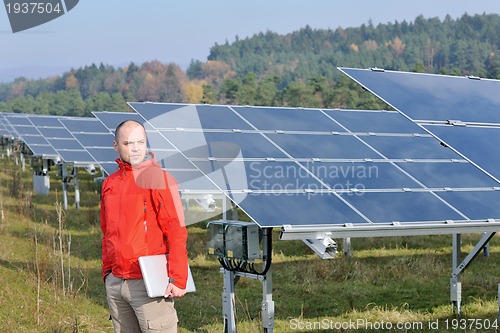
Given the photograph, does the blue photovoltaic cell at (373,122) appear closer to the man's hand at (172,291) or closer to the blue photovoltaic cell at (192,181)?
the blue photovoltaic cell at (192,181)

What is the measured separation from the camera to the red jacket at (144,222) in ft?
20.4

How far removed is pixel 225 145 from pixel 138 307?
538 centimetres

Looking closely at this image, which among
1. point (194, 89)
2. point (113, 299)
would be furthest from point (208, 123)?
point (194, 89)

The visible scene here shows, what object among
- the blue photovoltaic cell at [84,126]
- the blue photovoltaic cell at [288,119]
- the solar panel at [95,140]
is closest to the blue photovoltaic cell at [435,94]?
the blue photovoltaic cell at [288,119]

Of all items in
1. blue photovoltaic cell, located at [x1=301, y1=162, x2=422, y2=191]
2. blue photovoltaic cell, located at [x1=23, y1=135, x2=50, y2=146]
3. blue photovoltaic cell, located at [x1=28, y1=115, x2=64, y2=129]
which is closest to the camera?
blue photovoltaic cell, located at [x1=301, y1=162, x2=422, y2=191]

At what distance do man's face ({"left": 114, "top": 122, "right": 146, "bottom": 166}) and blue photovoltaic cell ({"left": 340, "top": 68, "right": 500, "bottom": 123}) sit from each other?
4766 mm

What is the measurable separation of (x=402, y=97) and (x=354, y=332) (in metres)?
3.19

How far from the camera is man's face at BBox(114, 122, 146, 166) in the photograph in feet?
20.3

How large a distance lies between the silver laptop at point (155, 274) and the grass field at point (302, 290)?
3.85 metres

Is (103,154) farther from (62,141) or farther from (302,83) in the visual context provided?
(302,83)

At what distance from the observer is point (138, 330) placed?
645cm

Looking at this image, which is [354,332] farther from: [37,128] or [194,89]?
[194,89]

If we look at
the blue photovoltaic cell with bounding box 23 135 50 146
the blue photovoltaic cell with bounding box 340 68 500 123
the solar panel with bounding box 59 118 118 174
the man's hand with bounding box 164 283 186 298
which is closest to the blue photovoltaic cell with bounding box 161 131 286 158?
the blue photovoltaic cell with bounding box 340 68 500 123

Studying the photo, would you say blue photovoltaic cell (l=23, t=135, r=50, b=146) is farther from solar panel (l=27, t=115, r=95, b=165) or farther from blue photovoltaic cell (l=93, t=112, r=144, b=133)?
blue photovoltaic cell (l=93, t=112, r=144, b=133)
